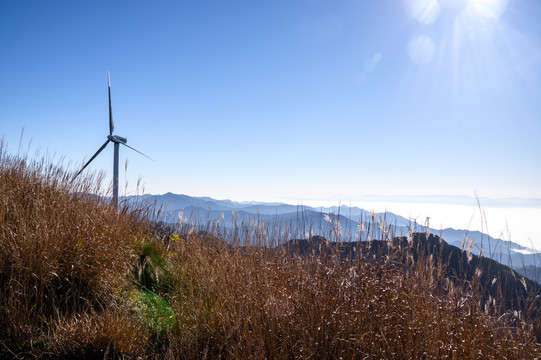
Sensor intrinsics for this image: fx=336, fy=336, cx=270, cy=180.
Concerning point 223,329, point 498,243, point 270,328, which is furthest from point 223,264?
point 498,243

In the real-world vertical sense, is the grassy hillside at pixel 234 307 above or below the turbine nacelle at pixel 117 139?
below

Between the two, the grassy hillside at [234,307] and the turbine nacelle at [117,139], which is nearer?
the grassy hillside at [234,307]

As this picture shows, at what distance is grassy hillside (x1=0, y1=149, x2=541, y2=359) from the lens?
147 inches

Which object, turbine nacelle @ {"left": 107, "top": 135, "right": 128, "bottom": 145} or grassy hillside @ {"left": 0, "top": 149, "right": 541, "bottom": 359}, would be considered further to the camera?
turbine nacelle @ {"left": 107, "top": 135, "right": 128, "bottom": 145}

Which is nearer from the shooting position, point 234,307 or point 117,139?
point 234,307

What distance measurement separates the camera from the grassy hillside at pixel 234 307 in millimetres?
3738

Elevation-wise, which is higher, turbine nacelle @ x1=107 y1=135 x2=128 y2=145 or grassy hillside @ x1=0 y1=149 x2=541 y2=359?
turbine nacelle @ x1=107 y1=135 x2=128 y2=145

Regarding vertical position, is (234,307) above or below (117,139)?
below

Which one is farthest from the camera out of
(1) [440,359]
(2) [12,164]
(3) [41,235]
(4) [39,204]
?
(2) [12,164]

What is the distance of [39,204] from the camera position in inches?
226

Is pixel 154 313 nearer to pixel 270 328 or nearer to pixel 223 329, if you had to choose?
pixel 223 329

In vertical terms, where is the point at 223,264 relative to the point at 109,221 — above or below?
below

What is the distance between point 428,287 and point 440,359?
1071mm

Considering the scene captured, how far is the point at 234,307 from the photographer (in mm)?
4422
